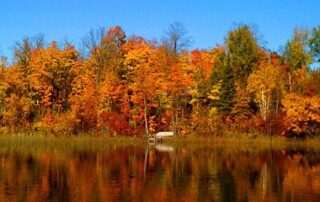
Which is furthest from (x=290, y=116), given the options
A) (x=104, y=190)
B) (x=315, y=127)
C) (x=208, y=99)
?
(x=104, y=190)

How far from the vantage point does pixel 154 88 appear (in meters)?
63.8

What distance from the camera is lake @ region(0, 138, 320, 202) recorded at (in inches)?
909

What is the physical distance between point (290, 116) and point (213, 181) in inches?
1174

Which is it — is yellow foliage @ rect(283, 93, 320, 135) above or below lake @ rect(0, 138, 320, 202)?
above

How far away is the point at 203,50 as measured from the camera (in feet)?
249

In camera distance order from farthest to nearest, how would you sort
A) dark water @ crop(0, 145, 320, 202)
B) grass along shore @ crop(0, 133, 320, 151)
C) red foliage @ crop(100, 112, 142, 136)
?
red foliage @ crop(100, 112, 142, 136), grass along shore @ crop(0, 133, 320, 151), dark water @ crop(0, 145, 320, 202)

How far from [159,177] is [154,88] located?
34.6m

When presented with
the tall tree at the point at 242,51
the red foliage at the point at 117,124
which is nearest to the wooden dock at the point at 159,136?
the red foliage at the point at 117,124

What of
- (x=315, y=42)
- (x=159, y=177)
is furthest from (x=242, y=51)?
(x=159, y=177)

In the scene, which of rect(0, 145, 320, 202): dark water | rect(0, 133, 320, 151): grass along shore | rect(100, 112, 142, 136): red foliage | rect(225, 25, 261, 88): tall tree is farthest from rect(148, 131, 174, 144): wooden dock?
rect(0, 145, 320, 202): dark water

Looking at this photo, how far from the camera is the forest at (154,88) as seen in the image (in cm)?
6103

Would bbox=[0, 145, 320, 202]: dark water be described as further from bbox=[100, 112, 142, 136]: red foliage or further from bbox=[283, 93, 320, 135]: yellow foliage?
bbox=[100, 112, 142, 136]: red foliage

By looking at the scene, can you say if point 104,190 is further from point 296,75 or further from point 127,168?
point 296,75

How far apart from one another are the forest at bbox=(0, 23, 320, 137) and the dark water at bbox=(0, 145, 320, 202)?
17.2 m
